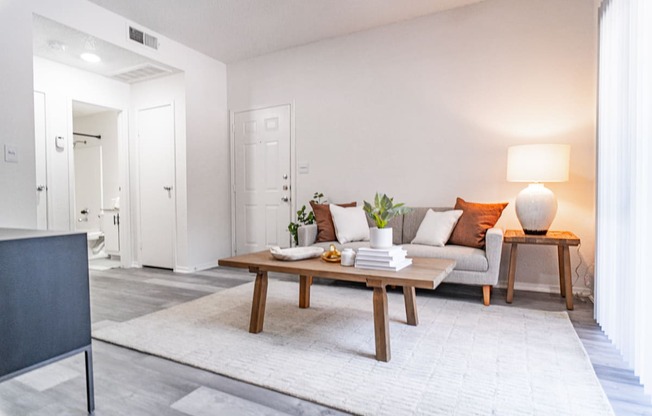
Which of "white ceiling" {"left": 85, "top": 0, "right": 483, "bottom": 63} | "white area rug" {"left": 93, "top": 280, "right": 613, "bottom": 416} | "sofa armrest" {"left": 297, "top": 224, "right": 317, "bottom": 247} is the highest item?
"white ceiling" {"left": 85, "top": 0, "right": 483, "bottom": 63}

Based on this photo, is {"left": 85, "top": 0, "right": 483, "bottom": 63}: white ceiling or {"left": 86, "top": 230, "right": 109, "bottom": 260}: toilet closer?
{"left": 85, "top": 0, "right": 483, "bottom": 63}: white ceiling

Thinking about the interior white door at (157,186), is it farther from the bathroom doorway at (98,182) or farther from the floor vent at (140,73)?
the bathroom doorway at (98,182)

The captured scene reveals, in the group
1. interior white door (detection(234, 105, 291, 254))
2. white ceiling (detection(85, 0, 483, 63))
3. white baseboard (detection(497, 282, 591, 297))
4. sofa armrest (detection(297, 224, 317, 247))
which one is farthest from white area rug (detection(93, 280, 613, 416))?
white ceiling (detection(85, 0, 483, 63))

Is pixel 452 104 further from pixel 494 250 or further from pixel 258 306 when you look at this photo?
pixel 258 306

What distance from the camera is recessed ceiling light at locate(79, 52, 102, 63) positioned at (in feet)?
12.2

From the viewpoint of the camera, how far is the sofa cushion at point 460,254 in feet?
9.37

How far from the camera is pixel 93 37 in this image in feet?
10.8

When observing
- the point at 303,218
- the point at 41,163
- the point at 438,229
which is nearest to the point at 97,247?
the point at 41,163

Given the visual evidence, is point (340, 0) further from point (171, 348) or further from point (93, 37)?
point (171, 348)

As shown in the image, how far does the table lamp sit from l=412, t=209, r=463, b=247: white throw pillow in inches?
21.2

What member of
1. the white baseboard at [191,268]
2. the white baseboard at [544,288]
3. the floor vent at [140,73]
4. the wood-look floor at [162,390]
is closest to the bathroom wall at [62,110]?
the floor vent at [140,73]

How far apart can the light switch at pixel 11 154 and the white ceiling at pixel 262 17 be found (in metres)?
1.56

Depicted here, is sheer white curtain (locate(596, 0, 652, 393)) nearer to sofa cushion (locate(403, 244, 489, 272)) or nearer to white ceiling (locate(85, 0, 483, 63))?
sofa cushion (locate(403, 244, 489, 272))

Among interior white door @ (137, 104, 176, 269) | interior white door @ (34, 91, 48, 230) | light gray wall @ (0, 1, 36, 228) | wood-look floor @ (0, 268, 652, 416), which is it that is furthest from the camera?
interior white door @ (137, 104, 176, 269)
